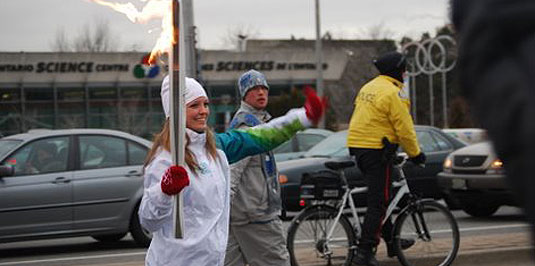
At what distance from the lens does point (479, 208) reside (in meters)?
14.0

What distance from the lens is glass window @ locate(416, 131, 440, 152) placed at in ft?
49.7

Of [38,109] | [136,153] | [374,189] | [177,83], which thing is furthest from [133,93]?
[177,83]

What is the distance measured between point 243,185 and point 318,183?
6.28 feet

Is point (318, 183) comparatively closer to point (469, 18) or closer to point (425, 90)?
point (469, 18)

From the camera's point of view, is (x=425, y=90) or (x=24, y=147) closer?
(x=24, y=147)

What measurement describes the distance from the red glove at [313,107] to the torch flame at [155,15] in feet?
2.81

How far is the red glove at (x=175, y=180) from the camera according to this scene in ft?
13.6

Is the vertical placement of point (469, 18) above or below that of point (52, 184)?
above

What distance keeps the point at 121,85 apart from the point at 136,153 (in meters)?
42.3

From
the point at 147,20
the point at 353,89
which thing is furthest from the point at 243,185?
the point at 353,89

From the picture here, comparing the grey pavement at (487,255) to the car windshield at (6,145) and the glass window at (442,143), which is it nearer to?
the car windshield at (6,145)

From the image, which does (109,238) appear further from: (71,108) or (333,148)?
(71,108)

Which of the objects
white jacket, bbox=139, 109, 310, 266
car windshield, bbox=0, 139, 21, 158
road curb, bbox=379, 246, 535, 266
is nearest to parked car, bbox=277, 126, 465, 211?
car windshield, bbox=0, 139, 21, 158

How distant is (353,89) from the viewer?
60094 mm
